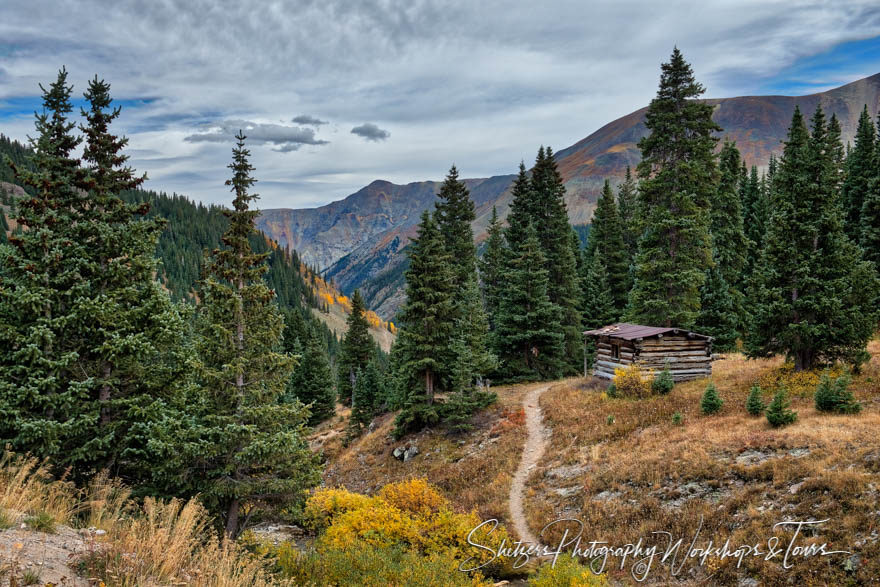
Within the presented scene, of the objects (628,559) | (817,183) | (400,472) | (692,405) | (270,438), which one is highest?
(817,183)

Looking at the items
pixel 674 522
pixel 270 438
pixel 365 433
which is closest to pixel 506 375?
pixel 365 433

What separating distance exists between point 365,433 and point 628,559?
30442 mm

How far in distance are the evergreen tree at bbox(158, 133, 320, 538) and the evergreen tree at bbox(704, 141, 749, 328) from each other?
120ft

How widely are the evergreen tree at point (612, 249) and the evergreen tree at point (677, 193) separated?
1605 centimetres

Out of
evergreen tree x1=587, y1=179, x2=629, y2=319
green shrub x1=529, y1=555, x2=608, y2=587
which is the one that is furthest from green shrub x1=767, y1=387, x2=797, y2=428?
evergreen tree x1=587, y1=179, x2=629, y2=319

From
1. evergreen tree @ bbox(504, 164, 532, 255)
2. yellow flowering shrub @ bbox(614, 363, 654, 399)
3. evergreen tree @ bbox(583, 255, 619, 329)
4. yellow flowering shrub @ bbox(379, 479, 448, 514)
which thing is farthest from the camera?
evergreen tree @ bbox(583, 255, 619, 329)

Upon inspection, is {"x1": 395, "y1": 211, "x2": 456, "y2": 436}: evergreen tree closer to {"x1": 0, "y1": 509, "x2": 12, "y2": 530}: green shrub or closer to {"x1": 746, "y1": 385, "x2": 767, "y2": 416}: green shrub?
{"x1": 746, "y1": 385, "x2": 767, "y2": 416}: green shrub

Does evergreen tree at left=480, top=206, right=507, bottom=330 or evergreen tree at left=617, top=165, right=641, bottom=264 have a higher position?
evergreen tree at left=617, top=165, right=641, bottom=264

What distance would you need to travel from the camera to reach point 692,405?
66.9 feet

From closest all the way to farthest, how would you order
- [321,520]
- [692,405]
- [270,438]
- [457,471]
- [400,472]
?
[270,438], [321,520], [692,405], [457,471], [400,472]

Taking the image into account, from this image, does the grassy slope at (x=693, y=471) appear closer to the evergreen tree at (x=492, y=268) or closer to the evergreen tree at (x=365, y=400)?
the evergreen tree at (x=365, y=400)

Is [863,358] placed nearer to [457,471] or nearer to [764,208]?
[457,471]

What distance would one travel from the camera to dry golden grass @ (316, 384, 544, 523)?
1916 centimetres

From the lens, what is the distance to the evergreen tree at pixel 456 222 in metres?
38.9
